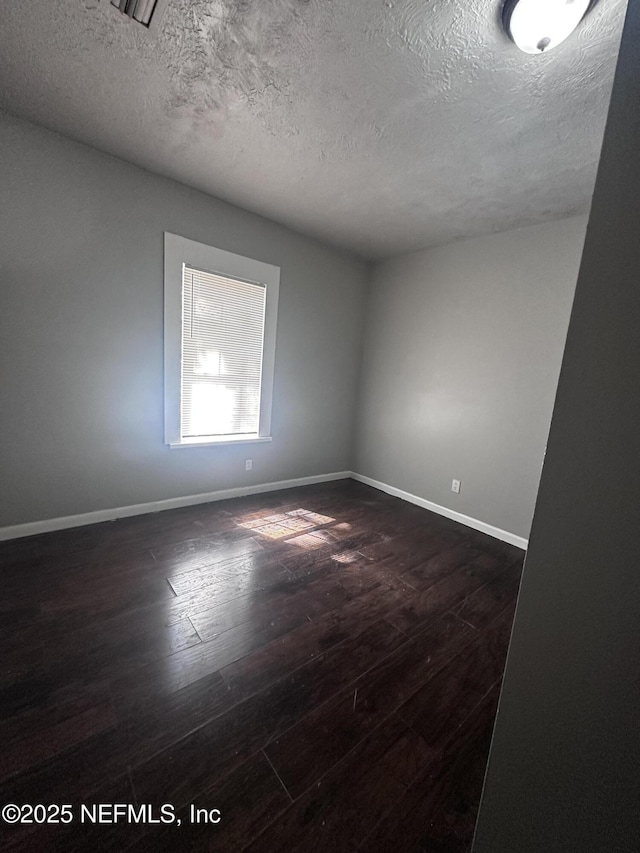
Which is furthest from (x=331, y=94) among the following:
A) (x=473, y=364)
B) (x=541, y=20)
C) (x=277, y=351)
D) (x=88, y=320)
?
(x=473, y=364)

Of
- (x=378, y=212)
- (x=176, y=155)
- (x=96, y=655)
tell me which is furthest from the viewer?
(x=378, y=212)

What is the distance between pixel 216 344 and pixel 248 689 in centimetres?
255

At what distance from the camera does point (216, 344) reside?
2916mm

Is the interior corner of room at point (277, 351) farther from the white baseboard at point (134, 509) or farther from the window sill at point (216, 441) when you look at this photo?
the window sill at point (216, 441)

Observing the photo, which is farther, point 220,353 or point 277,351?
point 277,351

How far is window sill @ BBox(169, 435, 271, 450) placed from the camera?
2.88 metres

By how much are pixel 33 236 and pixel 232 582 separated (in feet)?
8.65

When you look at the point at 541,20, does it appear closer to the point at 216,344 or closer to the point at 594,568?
the point at 594,568

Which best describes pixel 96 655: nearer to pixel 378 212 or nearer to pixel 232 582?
pixel 232 582

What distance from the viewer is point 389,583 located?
82.4 inches

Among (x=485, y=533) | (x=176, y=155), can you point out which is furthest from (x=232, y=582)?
(x=176, y=155)

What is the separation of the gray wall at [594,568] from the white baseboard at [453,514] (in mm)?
2159

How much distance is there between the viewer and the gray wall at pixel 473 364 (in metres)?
2.63

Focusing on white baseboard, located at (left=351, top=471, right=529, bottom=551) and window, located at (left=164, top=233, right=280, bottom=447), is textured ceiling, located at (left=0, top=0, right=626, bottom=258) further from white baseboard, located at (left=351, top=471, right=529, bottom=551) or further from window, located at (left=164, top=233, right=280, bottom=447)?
white baseboard, located at (left=351, top=471, right=529, bottom=551)
